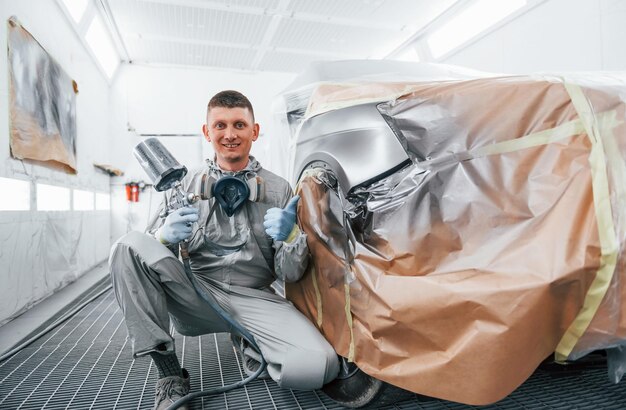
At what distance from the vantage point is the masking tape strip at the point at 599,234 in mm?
748

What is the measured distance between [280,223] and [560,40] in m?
2.90

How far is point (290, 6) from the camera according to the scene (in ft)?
12.1

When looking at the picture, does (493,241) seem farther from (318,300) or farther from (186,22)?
(186,22)

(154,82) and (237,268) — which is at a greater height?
(154,82)

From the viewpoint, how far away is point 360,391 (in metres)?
1.21

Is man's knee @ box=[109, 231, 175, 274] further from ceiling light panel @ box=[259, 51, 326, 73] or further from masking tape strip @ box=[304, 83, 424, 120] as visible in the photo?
ceiling light panel @ box=[259, 51, 326, 73]

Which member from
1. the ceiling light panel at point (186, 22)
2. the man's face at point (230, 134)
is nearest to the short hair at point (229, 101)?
the man's face at point (230, 134)

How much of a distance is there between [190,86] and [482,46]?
3868 millimetres

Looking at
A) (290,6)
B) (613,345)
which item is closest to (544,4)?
(290,6)

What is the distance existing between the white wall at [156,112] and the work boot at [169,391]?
4.22 m

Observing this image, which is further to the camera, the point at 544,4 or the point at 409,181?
the point at 544,4

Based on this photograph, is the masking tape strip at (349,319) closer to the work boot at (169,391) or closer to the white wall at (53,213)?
the work boot at (169,391)

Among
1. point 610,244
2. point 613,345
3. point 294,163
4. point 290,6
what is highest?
point 290,6

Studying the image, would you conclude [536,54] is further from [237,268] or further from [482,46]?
[237,268]
